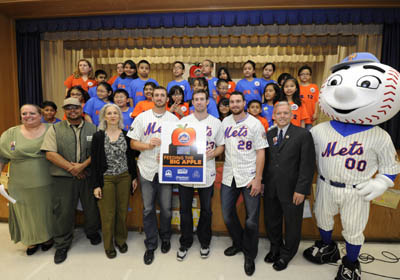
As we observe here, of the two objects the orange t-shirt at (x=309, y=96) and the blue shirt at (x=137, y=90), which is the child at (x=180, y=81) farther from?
the orange t-shirt at (x=309, y=96)

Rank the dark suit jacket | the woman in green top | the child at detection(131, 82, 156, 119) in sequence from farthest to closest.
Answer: the child at detection(131, 82, 156, 119) → the woman in green top → the dark suit jacket

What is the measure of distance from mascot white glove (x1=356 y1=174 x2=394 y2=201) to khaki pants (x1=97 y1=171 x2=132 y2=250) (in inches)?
84.3

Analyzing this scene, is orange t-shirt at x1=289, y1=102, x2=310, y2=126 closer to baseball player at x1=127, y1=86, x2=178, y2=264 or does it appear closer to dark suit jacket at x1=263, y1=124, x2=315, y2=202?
dark suit jacket at x1=263, y1=124, x2=315, y2=202

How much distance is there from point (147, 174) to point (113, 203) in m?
0.47

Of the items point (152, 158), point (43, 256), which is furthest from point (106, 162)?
point (43, 256)

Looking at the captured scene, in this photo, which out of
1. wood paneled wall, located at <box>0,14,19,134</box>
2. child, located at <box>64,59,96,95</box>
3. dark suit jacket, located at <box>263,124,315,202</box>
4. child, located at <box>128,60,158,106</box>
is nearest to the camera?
dark suit jacket, located at <box>263,124,315,202</box>

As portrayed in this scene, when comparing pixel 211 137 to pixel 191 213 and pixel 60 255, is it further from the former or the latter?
pixel 60 255

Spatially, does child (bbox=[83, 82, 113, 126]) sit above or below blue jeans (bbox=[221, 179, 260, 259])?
above

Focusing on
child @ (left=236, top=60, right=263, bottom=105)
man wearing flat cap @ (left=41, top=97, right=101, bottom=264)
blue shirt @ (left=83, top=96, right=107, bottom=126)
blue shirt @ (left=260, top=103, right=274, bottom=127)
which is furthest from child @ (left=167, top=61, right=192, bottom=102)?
man wearing flat cap @ (left=41, top=97, right=101, bottom=264)

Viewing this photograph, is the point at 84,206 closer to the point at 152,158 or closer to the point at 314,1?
the point at 152,158

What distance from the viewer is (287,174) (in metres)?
2.14

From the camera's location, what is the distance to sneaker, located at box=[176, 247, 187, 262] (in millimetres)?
2457

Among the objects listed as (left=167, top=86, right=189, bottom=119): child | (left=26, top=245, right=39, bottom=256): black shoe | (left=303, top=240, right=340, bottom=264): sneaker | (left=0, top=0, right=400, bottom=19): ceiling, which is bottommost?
(left=26, top=245, right=39, bottom=256): black shoe

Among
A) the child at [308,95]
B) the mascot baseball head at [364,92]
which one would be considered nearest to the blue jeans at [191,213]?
the mascot baseball head at [364,92]
